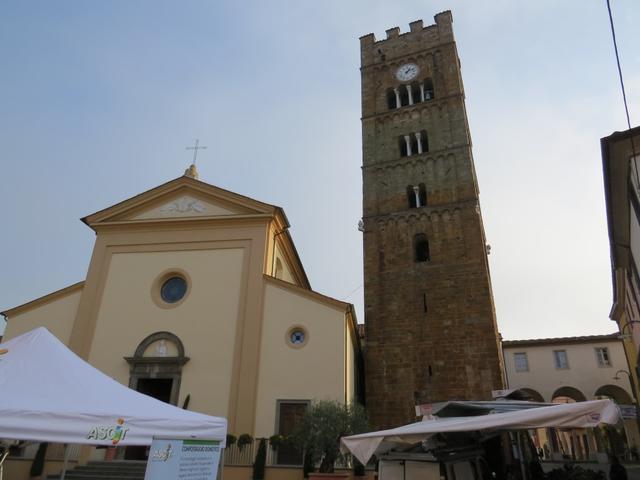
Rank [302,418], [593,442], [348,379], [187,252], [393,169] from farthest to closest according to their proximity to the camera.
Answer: [593,442] → [393,169] → [187,252] → [348,379] → [302,418]

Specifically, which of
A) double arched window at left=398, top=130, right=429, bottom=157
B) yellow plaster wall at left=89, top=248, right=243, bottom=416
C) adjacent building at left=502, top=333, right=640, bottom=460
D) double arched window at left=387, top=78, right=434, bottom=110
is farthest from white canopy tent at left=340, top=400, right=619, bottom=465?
adjacent building at left=502, top=333, right=640, bottom=460

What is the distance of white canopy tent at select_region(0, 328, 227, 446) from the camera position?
15.5ft

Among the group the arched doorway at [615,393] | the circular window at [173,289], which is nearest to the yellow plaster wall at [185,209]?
the circular window at [173,289]

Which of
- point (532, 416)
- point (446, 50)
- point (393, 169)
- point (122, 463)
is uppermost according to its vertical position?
point (446, 50)

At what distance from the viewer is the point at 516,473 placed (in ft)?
30.5

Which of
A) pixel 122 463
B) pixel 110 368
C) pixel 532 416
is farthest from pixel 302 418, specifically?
pixel 532 416

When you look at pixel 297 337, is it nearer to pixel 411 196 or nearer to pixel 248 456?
pixel 248 456

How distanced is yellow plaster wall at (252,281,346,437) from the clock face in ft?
45.3

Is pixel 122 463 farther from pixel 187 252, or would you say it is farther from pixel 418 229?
pixel 418 229

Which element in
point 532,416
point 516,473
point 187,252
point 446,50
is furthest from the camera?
point 446,50

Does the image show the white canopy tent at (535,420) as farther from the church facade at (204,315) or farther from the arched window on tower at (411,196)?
the arched window on tower at (411,196)

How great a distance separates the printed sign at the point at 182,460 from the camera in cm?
455

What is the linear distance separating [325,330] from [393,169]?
9135 millimetres

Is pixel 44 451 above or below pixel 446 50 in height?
below
